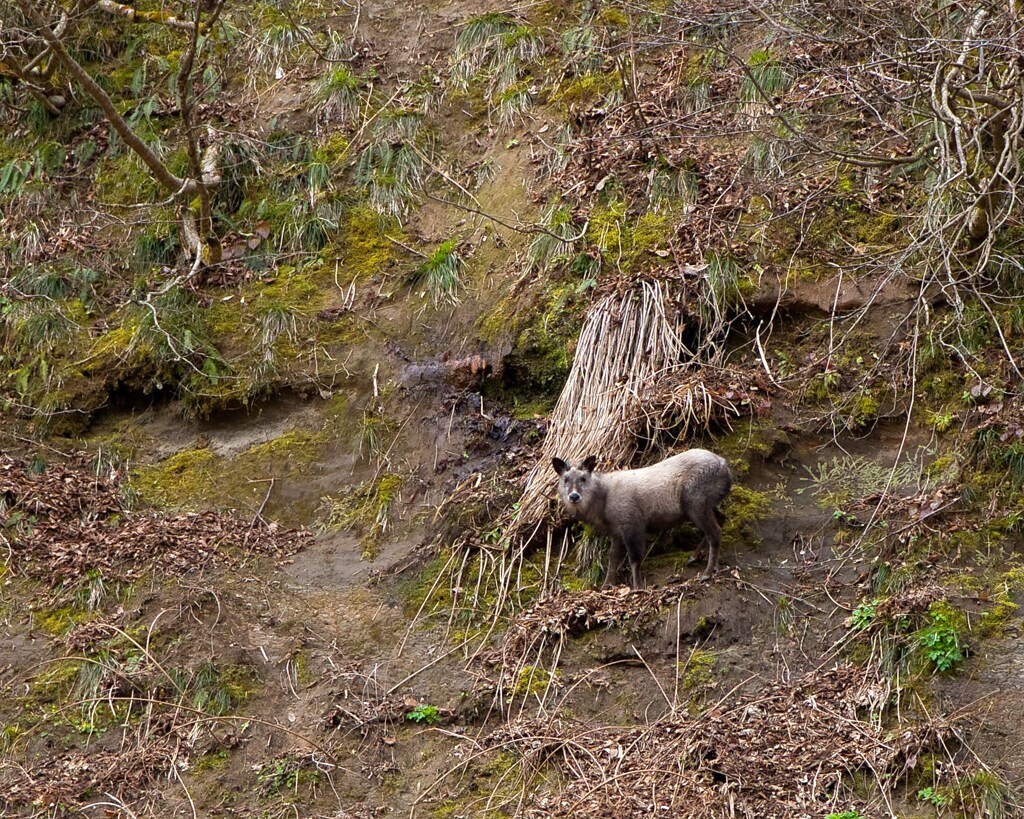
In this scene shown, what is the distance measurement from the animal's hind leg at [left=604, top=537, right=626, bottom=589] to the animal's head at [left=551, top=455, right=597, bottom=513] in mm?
359

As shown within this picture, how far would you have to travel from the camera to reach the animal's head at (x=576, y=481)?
7.78 m

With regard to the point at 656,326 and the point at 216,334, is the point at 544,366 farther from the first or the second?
the point at 216,334

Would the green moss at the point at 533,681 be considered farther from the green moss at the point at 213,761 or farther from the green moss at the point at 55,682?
the green moss at the point at 55,682

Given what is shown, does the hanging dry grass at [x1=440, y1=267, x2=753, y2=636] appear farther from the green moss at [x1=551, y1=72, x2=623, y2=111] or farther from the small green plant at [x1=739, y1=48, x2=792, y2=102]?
the green moss at [x1=551, y1=72, x2=623, y2=111]

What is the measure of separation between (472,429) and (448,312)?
1.37 meters

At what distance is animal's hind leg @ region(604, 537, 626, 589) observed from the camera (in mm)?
7859

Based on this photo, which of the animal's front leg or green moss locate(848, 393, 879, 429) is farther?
green moss locate(848, 393, 879, 429)

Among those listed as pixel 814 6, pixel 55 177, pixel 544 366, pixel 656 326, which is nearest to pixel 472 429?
pixel 544 366

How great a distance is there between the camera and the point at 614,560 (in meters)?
7.88

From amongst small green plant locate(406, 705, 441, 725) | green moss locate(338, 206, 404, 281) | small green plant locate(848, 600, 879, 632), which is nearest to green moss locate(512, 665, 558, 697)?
small green plant locate(406, 705, 441, 725)

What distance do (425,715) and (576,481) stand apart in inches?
71.0

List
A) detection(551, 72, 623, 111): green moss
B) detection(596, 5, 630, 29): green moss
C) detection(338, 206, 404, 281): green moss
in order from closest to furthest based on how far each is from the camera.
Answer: detection(338, 206, 404, 281): green moss, detection(551, 72, 623, 111): green moss, detection(596, 5, 630, 29): green moss

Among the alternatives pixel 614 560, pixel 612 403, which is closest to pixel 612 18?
pixel 612 403

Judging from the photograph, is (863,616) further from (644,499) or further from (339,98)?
(339,98)
